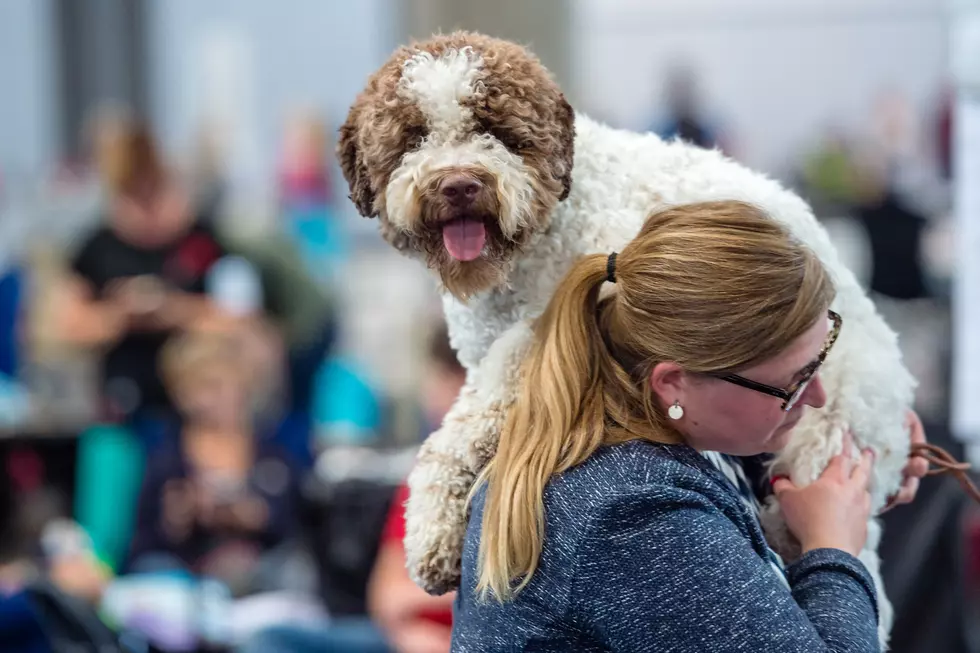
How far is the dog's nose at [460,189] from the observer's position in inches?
43.2

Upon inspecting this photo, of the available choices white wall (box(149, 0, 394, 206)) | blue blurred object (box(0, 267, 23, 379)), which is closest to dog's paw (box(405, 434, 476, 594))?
blue blurred object (box(0, 267, 23, 379))

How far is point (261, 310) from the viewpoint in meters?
4.13

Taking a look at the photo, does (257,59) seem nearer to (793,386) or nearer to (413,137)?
(413,137)

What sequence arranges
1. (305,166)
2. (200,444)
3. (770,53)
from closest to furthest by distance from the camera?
(200,444) → (305,166) → (770,53)

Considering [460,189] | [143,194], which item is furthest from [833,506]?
[143,194]

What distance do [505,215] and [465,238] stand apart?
0.15ft

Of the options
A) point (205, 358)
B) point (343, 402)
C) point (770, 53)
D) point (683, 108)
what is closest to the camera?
point (205, 358)

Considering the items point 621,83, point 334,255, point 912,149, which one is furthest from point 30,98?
point 912,149

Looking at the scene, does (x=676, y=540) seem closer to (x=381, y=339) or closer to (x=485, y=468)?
(x=485, y=468)

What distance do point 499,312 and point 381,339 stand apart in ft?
15.7

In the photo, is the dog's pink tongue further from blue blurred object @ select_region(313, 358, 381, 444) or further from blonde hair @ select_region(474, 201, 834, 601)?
blue blurred object @ select_region(313, 358, 381, 444)

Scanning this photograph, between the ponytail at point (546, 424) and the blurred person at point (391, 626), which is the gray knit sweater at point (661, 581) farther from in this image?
the blurred person at point (391, 626)

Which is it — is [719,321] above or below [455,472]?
above

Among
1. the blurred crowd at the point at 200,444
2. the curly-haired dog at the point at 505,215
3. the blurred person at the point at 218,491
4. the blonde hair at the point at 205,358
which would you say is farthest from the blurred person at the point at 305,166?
the curly-haired dog at the point at 505,215
